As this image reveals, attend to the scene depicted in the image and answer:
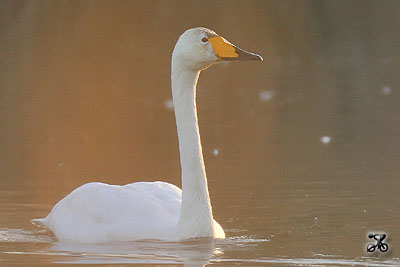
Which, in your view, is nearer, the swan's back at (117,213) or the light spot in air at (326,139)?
the swan's back at (117,213)

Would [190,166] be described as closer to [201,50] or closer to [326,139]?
[201,50]

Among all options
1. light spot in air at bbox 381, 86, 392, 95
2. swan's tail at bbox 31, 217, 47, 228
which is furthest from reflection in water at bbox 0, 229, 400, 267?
light spot in air at bbox 381, 86, 392, 95

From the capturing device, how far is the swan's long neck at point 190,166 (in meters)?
10.4

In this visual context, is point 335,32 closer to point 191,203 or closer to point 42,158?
point 42,158

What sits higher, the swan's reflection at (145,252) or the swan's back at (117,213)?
the swan's back at (117,213)

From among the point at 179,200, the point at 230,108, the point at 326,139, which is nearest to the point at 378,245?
the point at 179,200

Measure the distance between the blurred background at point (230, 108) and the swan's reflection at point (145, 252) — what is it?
1229mm

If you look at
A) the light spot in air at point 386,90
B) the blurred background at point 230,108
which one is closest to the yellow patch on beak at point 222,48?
the blurred background at point 230,108

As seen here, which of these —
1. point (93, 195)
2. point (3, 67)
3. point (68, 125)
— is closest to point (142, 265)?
point (93, 195)

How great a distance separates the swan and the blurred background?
1.03 metres

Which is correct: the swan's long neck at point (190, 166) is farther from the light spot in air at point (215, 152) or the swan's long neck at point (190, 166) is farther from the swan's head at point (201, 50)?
the light spot in air at point (215, 152)

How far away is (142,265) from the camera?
9570 millimetres

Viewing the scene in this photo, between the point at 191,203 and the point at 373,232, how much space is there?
179 centimetres

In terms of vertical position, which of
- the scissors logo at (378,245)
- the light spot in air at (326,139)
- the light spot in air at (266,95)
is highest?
the light spot in air at (266,95)
